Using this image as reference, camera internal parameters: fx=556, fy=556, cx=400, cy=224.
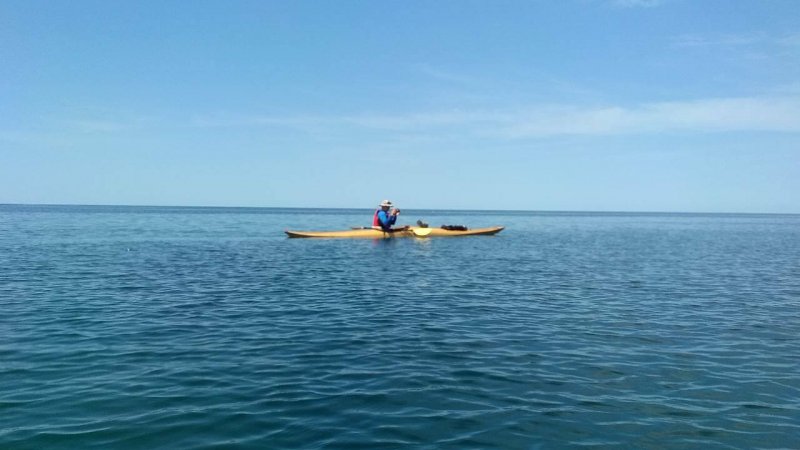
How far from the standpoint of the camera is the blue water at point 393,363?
782 cm

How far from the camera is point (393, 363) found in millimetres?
11062

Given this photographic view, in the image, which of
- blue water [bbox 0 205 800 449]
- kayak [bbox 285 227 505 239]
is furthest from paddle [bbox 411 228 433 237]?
blue water [bbox 0 205 800 449]

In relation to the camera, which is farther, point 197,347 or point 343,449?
point 197,347

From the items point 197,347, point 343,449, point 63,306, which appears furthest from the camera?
point 63,306

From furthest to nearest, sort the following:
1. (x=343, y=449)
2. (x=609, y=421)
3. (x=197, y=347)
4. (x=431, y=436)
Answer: (x=197, y=347), (x=609, y=421), (x=431, y=436), (x=343, y=449)

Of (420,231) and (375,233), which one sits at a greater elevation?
(420,231)

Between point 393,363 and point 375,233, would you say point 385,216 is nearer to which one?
point 375,233

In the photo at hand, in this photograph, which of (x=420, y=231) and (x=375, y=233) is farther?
(x=420, y=231)

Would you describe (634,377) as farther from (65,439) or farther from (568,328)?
(65,439)

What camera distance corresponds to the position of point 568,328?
14.4 meters

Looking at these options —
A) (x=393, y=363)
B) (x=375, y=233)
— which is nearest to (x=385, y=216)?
(x=375, y=233)

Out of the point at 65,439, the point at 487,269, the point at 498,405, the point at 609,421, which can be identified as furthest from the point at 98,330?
the point at 487,269

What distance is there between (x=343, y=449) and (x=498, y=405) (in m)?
2.82

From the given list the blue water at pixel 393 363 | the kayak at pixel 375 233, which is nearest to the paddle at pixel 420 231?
the kayak at pixel 375 233
